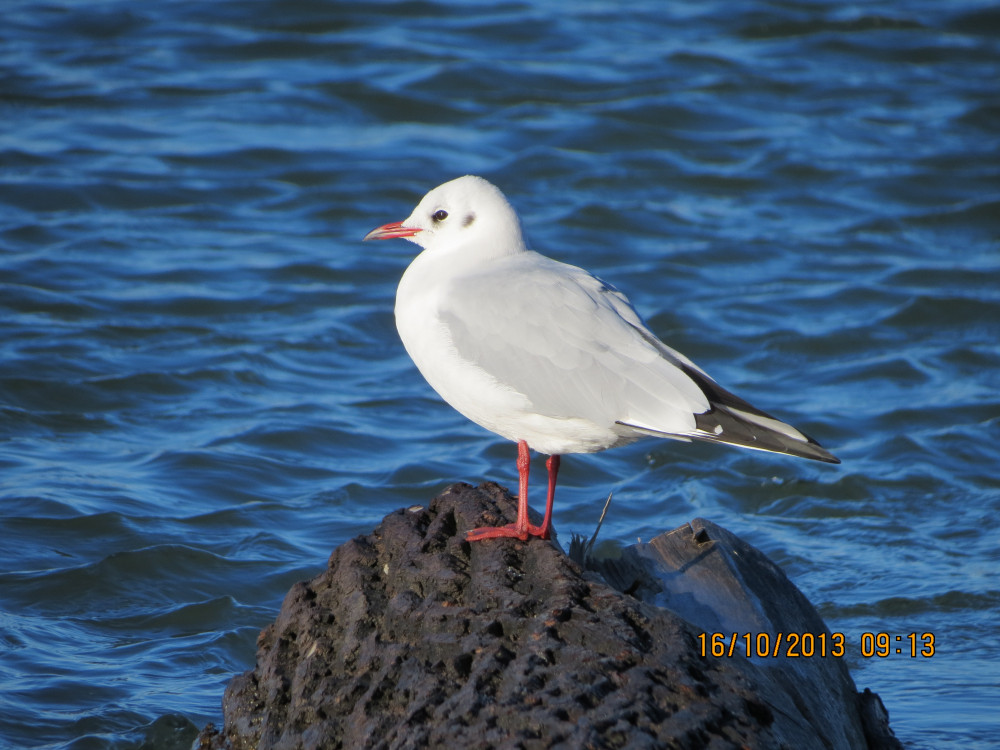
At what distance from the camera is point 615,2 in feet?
48.7

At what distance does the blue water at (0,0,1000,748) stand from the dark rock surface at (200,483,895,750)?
1251 mm

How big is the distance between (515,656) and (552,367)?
1.21 m

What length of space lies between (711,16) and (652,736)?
13.1 meters

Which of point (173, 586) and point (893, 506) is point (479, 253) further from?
point (893, 506)

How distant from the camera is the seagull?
12.1ft

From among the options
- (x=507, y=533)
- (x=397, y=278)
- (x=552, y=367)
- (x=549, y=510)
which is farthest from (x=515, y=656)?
(x=397, y=278)

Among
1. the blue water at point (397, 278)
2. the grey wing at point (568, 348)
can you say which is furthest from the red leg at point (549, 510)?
the blue water at point (397, 278)

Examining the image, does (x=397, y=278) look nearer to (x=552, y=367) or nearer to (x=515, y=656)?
(x=552, y=367)

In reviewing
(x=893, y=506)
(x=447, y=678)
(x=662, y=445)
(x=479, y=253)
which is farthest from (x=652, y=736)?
(x=662, y=445)

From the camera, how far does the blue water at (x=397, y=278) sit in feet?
18.4
